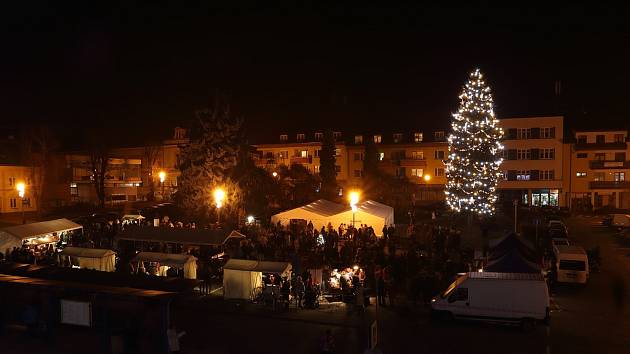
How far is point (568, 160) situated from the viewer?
50906mm

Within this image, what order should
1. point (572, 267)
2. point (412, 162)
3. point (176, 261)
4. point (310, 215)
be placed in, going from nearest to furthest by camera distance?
point (176, 261) < point (572, 267) < point (310, 215) < point (412, 162)

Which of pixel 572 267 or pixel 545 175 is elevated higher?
pixel 545 175

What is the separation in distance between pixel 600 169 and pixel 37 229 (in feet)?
166

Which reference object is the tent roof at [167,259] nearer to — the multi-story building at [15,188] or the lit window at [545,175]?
the multi-story building at [15,188]

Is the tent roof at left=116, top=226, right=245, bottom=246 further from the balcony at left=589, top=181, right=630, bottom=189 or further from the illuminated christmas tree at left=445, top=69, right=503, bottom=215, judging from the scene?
the balcony at left=589, top=181, right=630, bottom=189

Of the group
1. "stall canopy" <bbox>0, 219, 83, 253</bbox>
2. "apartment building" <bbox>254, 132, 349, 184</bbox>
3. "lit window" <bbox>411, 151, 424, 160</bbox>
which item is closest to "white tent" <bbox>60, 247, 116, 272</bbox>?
"stall canopy" <bbox>0, 219, 83, 253</bbox>

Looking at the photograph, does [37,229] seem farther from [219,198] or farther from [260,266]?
[260,266]

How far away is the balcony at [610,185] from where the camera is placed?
50344 millimetres

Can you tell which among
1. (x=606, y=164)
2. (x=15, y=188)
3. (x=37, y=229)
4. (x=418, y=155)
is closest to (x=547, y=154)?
(x=606, y=164)

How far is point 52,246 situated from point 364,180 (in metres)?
28.1

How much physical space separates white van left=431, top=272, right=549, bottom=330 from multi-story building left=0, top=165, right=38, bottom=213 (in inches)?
1797

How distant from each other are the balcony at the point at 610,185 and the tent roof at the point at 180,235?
42.3 metres

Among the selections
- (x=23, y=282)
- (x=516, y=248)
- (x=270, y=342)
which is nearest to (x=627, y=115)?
(x=516, y=248)

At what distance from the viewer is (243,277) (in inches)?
690
